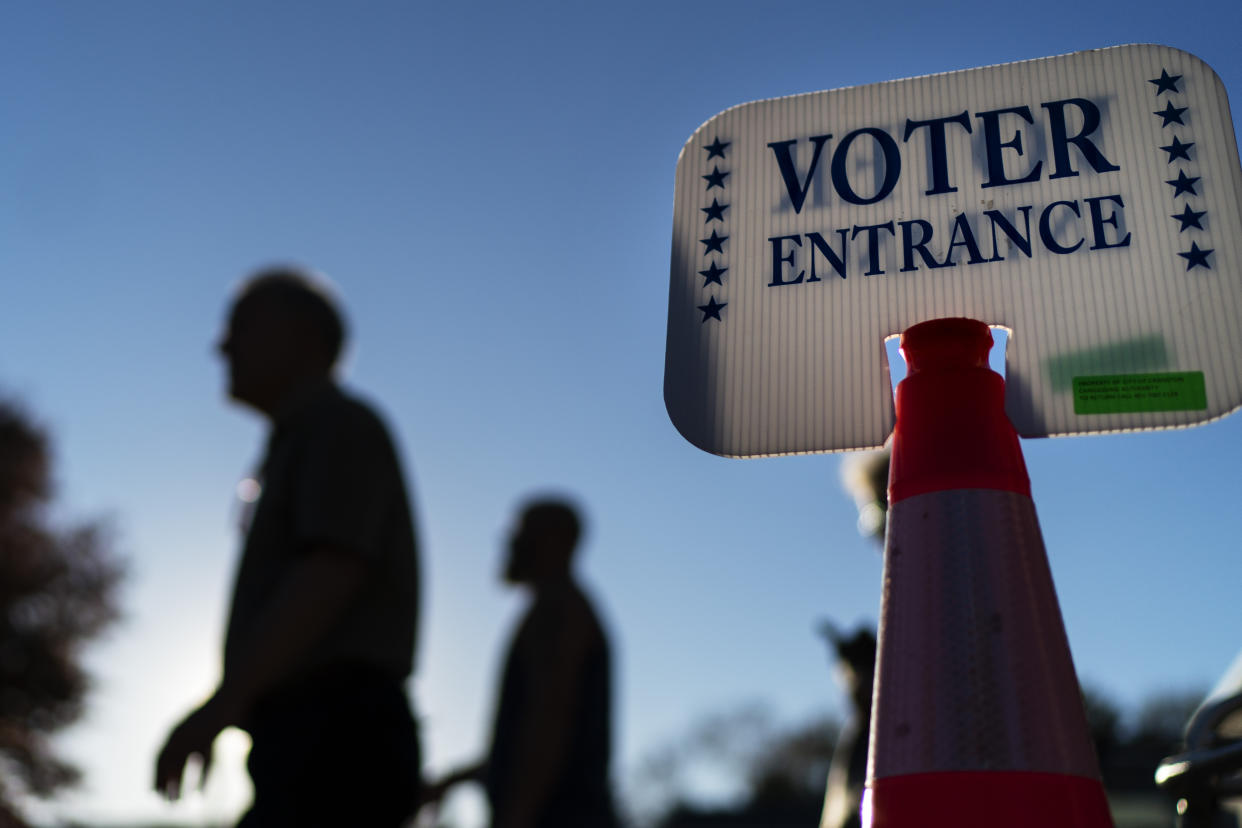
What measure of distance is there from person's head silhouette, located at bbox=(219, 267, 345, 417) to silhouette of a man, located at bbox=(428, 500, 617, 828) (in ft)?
3.39

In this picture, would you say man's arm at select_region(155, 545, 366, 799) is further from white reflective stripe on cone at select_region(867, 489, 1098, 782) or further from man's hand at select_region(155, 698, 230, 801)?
white reflective stripe on cone at select_region(867, 489, 1098, 782)

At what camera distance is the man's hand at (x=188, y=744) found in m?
1.67

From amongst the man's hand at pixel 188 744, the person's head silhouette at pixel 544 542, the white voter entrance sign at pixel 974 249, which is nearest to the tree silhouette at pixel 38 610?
the person's head silhouette at pixel 544 542

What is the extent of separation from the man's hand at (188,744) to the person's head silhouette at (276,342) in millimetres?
709

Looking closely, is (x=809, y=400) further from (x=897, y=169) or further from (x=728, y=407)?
(x=897, y=169)

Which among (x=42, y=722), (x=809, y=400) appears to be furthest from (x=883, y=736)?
(x=42, y=722)

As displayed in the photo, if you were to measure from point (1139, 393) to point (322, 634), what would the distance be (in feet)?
4.67

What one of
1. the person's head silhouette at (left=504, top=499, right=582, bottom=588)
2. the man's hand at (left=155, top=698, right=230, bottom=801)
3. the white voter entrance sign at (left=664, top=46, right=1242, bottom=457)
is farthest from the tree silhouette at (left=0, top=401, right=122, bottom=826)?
the white voter entrance sign at (left=664, top=46, right=1242, bottom=457)

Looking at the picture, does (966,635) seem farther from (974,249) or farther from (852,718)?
(852,718)

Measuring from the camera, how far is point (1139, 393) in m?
0.75

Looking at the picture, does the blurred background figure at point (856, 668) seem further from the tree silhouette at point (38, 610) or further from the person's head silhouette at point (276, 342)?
Answer: the tree silhouette at point (38, 610)

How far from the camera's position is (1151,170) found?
78cm

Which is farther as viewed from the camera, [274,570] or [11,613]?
[11,613]

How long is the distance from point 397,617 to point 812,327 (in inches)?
51.4
